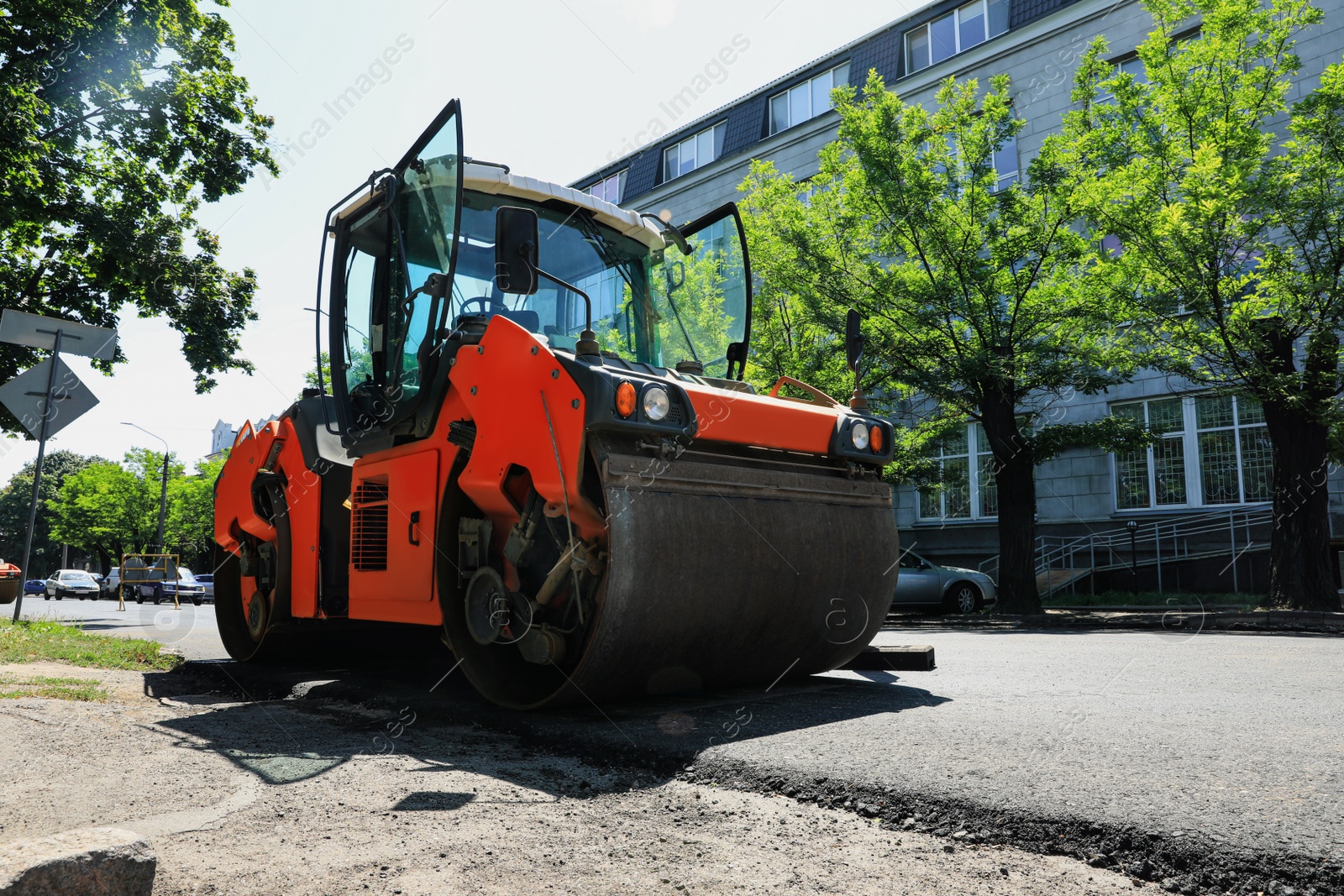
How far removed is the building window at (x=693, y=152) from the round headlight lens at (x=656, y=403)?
2964cm

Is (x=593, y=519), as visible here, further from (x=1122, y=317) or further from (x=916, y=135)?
(x=916, y=135)

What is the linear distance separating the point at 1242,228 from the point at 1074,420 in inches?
404

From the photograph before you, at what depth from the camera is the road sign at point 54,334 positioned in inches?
364

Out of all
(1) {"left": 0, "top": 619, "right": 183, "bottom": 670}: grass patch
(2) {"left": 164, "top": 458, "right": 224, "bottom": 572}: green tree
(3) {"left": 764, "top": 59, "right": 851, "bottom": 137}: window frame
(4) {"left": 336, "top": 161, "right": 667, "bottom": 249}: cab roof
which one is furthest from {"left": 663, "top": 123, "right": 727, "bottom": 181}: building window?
(2) {"left": 164, "top": 458, "right": 224, "bottom": 572}: green tree

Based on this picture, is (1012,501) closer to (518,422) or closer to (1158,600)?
(1158,600)

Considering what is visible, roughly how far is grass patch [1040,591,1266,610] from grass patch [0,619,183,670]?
1417 cm

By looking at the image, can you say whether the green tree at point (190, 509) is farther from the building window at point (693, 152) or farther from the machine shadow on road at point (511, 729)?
the machine shadow on road at point (511, 729)

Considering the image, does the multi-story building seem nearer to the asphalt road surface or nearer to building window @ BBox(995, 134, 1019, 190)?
building window @ BBox(995, 134, 1019, 190)

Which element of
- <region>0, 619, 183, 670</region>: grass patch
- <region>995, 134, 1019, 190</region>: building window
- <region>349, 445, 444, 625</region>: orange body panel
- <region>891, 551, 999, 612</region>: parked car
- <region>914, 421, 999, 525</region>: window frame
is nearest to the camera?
<region>349, 445, 444, 625</region>: orange body panel

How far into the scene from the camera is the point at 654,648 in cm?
410

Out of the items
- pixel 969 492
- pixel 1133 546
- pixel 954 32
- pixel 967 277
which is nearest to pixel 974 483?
pixel 969 492

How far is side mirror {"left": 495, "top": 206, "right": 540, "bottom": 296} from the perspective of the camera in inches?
169

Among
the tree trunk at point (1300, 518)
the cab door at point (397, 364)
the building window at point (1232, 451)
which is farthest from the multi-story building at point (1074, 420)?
the cab door at point (397, 364)

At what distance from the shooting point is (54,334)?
958 centimetres
